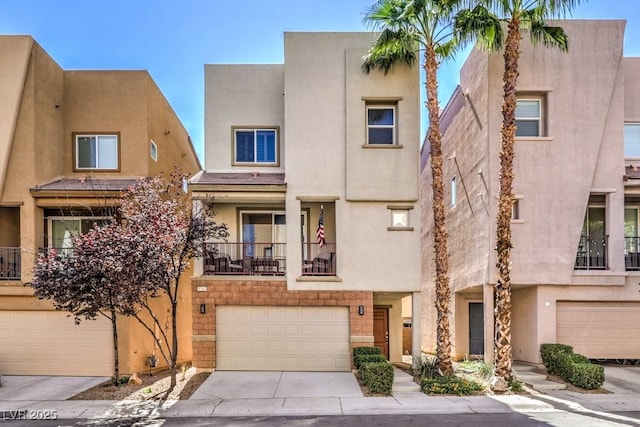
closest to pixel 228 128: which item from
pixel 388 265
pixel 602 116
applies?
pixel 388 265

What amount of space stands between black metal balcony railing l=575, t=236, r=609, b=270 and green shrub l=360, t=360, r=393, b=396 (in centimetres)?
726

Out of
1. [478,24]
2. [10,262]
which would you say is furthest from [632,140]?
[10,262]

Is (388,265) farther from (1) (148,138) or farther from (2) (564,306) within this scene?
(1) (148,138)

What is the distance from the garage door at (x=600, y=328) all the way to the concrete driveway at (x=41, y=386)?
13.9m

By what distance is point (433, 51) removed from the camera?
40.9 feet

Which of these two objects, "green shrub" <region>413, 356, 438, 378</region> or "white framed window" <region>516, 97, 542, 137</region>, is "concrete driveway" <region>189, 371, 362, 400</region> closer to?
"green shrub" <region>413, 356, 438, 378</region>

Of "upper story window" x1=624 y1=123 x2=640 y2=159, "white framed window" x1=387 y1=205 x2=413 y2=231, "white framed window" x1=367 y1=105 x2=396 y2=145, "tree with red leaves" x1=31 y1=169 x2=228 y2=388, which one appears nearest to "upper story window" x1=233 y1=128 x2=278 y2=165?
"white framed window" x1=367 y1=105 x2=396 y2=145

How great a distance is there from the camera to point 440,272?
1218 centimetres

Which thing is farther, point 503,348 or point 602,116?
point 602,116

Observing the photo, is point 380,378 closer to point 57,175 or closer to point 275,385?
point 275,385

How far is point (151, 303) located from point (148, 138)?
545 cm

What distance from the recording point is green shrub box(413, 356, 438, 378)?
11.8 meters

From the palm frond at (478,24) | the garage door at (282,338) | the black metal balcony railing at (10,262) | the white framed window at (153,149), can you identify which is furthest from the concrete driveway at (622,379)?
the black metal balcony railing at (10,262)

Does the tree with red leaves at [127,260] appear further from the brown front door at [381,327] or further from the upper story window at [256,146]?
the brown front door at [381,327]
